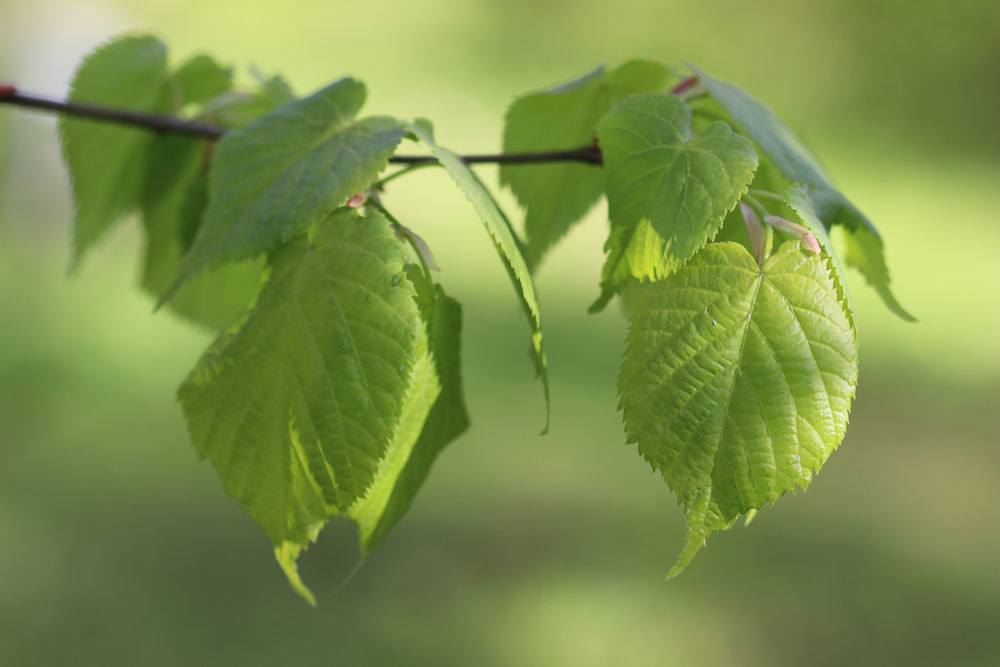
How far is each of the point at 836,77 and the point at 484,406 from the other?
12.9 feet

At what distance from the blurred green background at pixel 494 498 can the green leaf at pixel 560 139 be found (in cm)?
100

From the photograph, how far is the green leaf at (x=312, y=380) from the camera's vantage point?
61 cm

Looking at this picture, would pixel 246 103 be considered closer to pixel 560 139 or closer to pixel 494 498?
pixel 560 139

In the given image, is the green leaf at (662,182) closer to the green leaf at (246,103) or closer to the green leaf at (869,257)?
the green leaf at (869,257)

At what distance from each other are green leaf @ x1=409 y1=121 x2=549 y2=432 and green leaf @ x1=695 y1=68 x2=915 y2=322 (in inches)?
7.2

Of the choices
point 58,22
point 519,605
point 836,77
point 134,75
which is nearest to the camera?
point 134,75

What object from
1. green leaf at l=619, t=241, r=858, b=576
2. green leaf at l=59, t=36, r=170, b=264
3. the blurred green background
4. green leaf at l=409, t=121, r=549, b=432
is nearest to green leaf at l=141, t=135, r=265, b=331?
green leaf at l=59, t=36, r=170, b=264

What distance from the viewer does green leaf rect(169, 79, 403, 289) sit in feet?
2.15

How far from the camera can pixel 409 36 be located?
5980mm

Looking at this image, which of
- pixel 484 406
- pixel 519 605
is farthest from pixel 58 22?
pixel 519 605

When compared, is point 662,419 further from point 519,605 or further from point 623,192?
point 519,605

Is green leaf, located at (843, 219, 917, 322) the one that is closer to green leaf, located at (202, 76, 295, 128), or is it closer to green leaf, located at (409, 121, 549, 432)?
green leaf, located at (409, 121, 549, 432)

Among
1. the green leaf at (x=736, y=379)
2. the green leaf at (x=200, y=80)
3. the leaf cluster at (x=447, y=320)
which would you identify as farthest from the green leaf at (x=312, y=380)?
the green leaf at (x=200, y=80)

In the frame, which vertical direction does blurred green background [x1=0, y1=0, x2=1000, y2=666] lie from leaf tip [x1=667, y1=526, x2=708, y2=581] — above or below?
below
